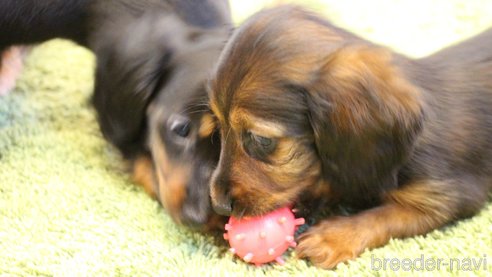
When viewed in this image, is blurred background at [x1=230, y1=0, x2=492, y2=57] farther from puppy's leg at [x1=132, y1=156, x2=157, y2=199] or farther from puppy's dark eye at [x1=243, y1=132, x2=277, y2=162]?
puppy's dark eye at [x1=243, y1=132, x2=277, y2=162]

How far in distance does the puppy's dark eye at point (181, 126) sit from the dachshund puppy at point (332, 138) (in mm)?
116

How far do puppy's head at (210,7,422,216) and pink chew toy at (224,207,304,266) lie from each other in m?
0.02

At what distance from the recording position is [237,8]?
2.94 m

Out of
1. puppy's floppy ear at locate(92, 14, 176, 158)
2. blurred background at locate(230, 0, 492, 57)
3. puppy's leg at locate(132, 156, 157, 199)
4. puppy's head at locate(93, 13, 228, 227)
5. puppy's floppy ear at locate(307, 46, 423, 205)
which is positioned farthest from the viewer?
blurred background at locate(230, 0, 492, 57)

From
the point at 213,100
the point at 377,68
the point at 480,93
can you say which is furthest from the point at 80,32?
the point at 480,93

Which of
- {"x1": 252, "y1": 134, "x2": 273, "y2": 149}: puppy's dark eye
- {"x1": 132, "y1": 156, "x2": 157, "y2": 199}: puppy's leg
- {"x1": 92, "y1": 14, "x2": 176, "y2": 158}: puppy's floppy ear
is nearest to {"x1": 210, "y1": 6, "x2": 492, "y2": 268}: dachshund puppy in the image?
{"x1": 252, "y1": 134, "x2": 273, "y2": 149}: puppy's dark eye

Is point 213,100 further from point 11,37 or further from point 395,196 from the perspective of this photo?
point 11,37

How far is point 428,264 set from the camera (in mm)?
1479

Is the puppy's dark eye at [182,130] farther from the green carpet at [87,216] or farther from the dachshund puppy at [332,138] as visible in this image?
the green carpet at [87,216]

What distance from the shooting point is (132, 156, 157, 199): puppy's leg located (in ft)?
6.05

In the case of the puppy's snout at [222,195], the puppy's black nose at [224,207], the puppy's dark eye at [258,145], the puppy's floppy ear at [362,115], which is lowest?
the puppy's black nose at [224,207]

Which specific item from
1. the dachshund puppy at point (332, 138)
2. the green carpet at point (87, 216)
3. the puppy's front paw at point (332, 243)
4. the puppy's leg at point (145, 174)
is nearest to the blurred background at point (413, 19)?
the green carpet at point (87, 216)

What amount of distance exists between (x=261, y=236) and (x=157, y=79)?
0.53 metres

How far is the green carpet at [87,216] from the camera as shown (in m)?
1.51
